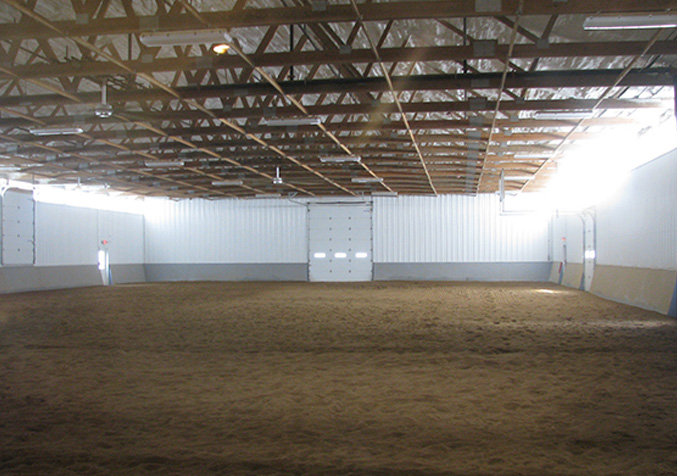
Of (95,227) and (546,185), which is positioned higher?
(546,185)

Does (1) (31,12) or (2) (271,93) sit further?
(2) (271,93)

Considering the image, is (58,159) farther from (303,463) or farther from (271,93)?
(303,463)

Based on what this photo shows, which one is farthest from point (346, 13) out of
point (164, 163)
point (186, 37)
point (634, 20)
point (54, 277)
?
point (54, 277)

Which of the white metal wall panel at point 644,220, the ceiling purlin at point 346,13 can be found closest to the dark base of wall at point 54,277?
the ceiling purlin at point 346,13

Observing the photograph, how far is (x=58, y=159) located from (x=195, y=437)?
21797mm

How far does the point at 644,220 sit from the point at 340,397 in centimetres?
1635

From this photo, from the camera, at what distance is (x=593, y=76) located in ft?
43.3

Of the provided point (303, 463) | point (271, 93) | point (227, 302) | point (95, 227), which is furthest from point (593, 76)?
point (95, 227)

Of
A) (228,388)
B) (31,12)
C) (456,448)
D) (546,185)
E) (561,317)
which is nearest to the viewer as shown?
(456,448)

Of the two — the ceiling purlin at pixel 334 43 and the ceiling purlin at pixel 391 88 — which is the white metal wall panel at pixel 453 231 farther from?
the ceiling purlin at pixel 334 43

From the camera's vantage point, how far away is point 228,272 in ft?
126

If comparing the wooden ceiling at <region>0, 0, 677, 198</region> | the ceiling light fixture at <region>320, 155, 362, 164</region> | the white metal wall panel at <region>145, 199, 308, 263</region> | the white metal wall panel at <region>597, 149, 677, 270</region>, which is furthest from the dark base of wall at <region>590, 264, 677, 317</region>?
the white metal wall panel at <region>145, 199, 308, 263</region>

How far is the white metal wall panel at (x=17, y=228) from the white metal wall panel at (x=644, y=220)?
2848 cm

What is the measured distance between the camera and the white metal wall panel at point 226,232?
3772cm
